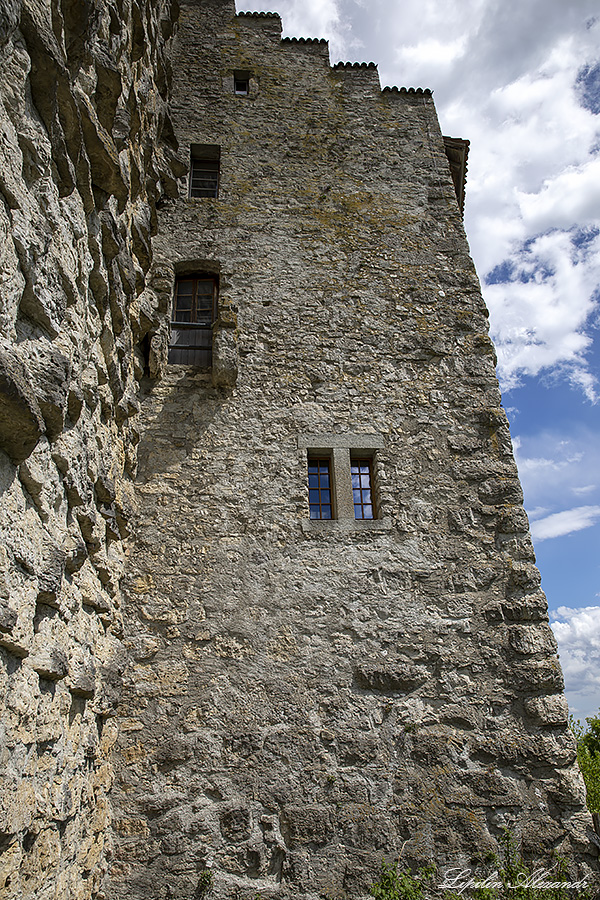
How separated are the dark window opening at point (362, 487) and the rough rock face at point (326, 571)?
103mm

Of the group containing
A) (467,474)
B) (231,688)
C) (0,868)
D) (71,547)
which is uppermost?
(467,474)

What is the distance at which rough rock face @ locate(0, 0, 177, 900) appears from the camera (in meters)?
2.19

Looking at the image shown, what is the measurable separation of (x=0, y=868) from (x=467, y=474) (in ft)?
14.9

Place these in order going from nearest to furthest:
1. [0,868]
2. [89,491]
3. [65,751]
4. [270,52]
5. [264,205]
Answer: [0,868] → [65,751] → [89,491] → [264,205] → [270,52]

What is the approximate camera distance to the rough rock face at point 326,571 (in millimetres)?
4039

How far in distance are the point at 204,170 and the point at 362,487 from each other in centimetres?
462

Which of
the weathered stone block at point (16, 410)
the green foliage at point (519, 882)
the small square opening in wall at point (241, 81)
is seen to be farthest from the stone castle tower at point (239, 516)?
the small square opening in wall at point (241, 81)

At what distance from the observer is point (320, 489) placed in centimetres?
539

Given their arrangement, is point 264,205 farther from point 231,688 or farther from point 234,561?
point 231,688

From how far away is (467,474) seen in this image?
544 cm

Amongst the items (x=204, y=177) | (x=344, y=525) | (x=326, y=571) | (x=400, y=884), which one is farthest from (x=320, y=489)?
(x=204, y=177)

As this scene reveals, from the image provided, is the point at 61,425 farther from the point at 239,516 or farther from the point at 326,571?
the point at 326,571

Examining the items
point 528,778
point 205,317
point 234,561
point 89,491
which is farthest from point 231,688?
point 205,317

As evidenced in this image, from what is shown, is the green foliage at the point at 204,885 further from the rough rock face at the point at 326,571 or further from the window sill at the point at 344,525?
the window sill at the point at 344,525
